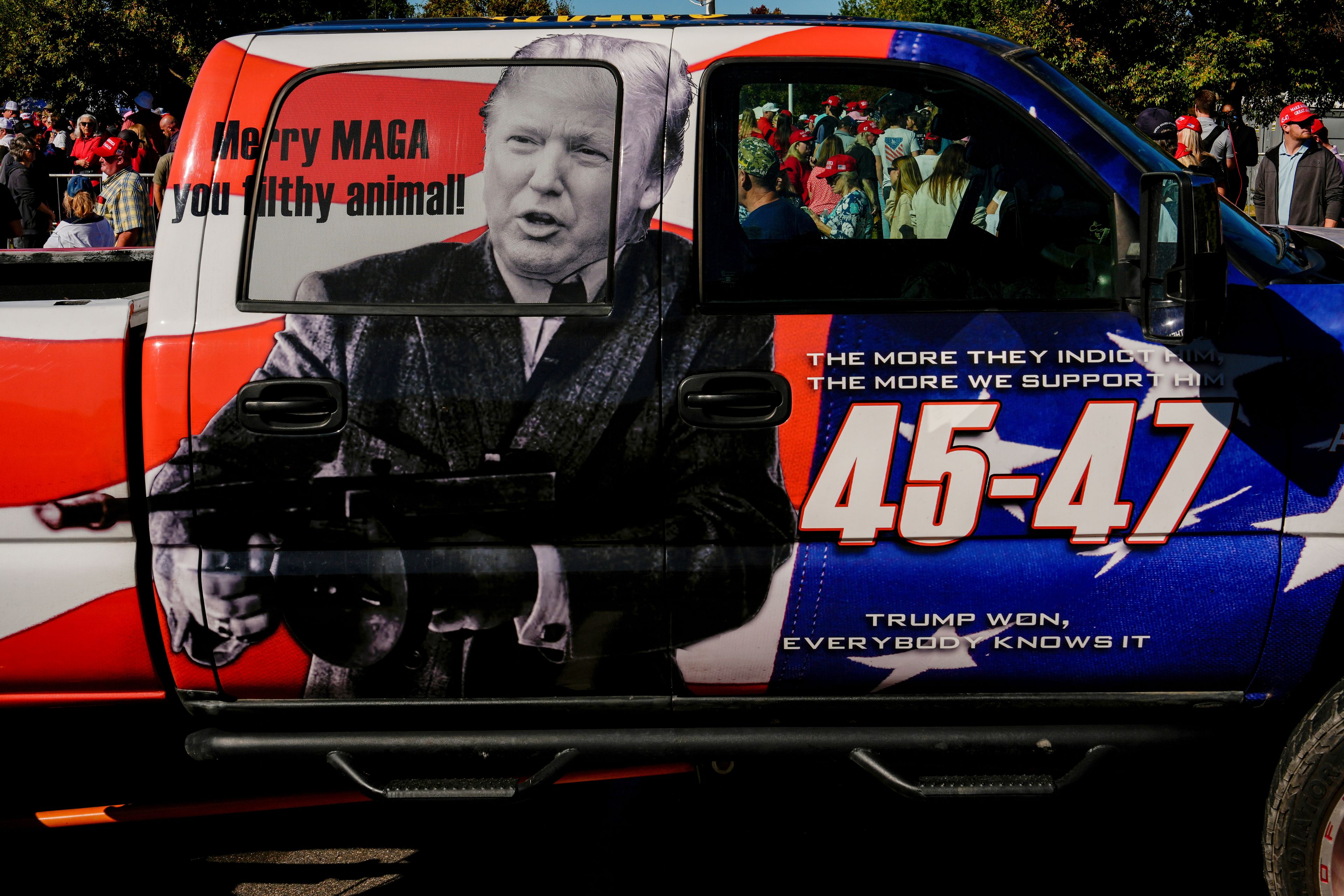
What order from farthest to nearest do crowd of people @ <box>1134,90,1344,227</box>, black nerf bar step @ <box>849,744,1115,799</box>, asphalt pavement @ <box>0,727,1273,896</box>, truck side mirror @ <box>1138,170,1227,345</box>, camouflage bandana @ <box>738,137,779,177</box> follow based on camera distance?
1. crowd of people @ <box>1134,90,1344,227</box>
2. asphalt pavement @ <box>0,727,1273,896</box>
3. camouflage bandana @ <box>738,137,779,177</box>
4. black nerf bar step @ <box>849,744,1115,799</box>
5. truck side mirror @ <box>1138,170,1227,345</box>

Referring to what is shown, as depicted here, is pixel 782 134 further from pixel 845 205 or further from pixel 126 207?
pixel 126 207

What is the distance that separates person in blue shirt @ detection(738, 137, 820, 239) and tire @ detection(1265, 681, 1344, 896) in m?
1.53

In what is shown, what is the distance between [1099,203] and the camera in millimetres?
2619

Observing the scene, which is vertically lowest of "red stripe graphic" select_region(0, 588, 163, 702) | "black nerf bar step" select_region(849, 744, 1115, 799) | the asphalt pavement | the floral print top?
the asphalt pavement

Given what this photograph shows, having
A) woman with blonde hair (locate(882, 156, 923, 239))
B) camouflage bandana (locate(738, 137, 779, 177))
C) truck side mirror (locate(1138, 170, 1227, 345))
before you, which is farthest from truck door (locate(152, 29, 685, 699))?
truck side mirror (locate(1138, 170, 1227, 345))

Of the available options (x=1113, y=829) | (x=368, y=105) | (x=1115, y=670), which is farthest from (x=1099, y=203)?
(x=1113, y=829)

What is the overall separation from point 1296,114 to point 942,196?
26.5 ft

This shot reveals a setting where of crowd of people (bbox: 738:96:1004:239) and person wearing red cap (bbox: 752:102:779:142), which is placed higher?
person wearing red cap (bbox: 752:102:779:142)

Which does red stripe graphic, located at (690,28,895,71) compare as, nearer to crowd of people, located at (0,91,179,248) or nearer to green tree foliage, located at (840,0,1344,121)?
crowd of people, located at (0,91,179,248)

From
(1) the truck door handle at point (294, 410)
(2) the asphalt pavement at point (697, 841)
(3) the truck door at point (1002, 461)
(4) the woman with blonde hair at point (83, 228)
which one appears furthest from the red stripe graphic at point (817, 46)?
(4) the woman with blonde hair at point (83, 228)

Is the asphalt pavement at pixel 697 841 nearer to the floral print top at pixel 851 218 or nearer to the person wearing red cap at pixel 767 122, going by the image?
the floral print top at pixel 851 218

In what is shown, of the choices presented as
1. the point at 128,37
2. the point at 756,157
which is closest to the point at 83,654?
the point at 756,157

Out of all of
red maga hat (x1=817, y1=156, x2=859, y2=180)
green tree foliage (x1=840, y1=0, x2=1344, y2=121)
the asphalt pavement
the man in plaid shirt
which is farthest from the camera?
green tree foliage (x1=840, y1=0, x2=1344, y2=121)

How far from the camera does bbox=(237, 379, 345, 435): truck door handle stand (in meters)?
2.56
